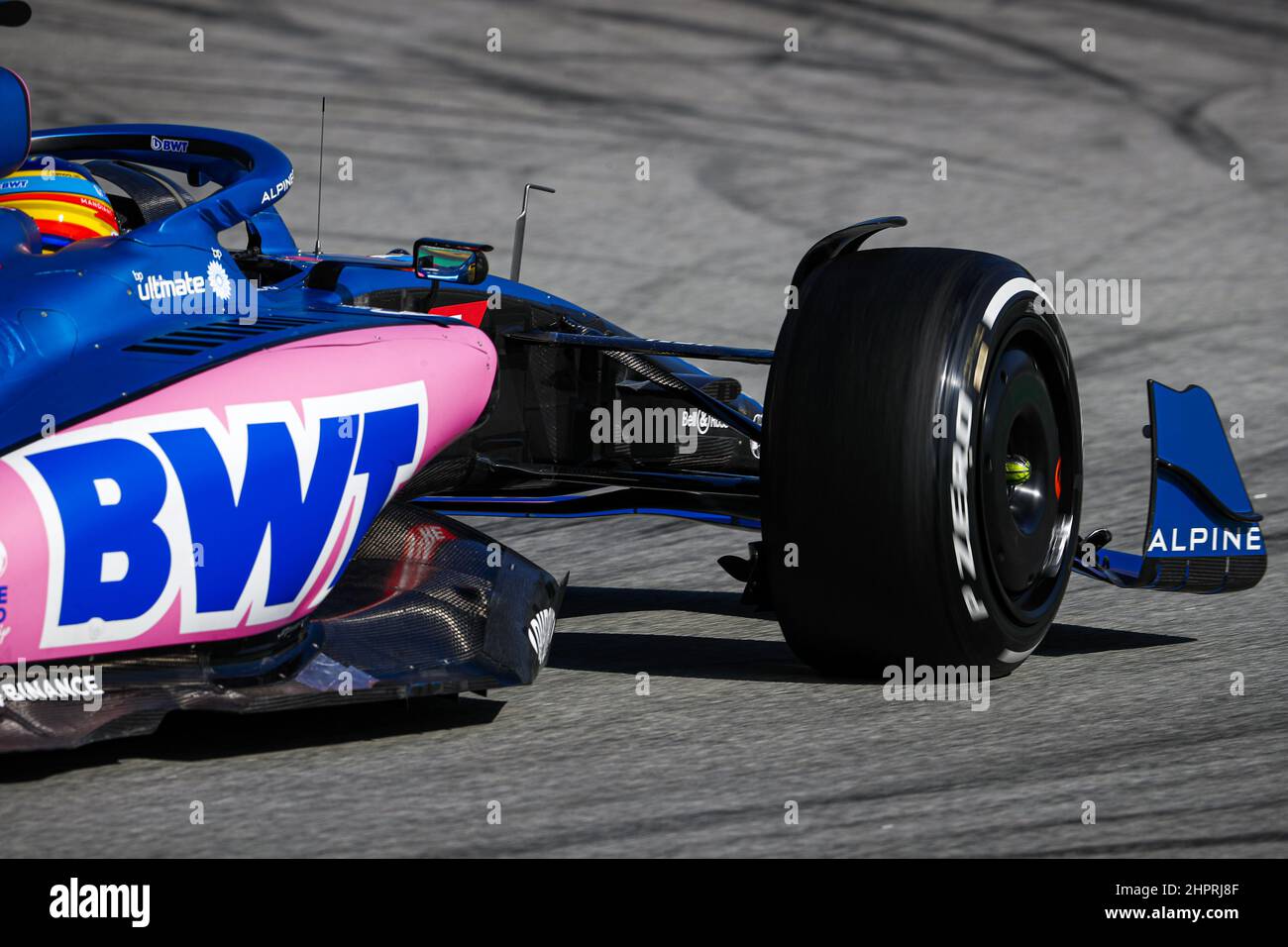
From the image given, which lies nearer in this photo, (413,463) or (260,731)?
(260,731)

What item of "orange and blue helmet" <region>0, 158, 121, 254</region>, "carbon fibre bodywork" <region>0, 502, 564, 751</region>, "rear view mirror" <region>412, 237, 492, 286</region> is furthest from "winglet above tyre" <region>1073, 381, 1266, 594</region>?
"orange and blue helmet" <region>0, 158, 121, 254</region>

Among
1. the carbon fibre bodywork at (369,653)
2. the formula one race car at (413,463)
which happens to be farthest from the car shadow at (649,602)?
the carbon fibre bodywork at (369,653)

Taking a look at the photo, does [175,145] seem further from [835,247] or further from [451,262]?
[835,247]

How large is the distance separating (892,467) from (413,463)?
3.66ft

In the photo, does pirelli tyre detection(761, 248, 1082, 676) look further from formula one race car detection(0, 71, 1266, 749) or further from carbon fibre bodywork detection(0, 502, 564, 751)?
carbon fibre bodywork detection(0, 502, 564, 751)

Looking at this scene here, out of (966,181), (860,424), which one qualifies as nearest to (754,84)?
(966,181)

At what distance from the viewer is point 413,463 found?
4547 millimetres

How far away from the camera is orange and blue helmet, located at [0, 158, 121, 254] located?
5164 mm

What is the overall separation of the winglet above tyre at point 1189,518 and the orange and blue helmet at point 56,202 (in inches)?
113

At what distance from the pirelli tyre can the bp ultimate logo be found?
98 centimetres

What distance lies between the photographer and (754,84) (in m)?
16.6

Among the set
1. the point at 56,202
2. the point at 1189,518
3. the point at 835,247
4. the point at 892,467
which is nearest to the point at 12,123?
the point at 56,202

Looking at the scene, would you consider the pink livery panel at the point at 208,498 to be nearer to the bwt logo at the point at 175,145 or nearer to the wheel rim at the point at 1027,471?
the wheel rim at the point at 1027,471
